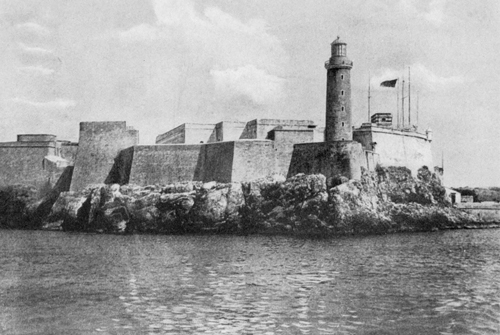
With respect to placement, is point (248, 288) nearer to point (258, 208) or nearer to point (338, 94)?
point (258, 208)

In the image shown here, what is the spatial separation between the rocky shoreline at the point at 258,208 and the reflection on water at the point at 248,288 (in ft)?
16.8

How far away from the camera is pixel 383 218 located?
31.8m

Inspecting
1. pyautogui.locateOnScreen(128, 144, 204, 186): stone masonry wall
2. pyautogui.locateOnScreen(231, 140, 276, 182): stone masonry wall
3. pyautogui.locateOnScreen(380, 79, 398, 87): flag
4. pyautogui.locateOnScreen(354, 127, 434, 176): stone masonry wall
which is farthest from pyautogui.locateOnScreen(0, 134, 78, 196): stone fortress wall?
pyautogui.locateOnScreen(380, 79, 398, 87): flag

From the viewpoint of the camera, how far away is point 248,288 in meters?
Result: 14.8

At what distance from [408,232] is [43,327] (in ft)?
79.5

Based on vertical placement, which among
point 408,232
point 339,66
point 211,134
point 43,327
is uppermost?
point 339,66

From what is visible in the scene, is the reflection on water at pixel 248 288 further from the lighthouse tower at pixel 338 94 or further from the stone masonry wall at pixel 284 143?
the stone masonry wall at pixel 284 143

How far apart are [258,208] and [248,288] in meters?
16.8

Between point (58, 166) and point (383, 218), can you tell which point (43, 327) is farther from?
point (58, 166)

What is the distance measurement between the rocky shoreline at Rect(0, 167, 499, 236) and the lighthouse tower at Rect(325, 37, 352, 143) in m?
2.69

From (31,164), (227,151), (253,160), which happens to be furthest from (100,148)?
(253,160)

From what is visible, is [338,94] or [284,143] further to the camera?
[284,143]

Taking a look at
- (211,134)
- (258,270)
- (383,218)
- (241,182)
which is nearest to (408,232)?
(383,218)

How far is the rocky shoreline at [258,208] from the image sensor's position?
3083cm
